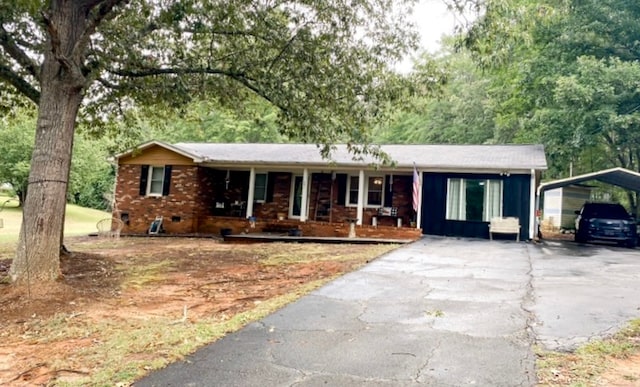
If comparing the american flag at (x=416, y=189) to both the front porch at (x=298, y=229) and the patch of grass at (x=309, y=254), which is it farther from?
the patch of grass at (x=309, y=254)

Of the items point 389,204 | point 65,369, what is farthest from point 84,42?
point 389,204

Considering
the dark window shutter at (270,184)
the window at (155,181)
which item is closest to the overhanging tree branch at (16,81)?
the window at (155,181)

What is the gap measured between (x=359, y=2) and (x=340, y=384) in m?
7.09

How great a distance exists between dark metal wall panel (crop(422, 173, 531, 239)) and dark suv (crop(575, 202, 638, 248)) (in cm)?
222

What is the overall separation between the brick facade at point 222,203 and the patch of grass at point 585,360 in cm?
1177

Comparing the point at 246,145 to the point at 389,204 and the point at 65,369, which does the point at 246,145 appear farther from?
the point at 65,369

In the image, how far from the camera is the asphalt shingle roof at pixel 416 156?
46.8ft

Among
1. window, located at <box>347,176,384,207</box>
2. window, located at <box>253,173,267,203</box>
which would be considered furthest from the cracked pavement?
window, located at <box>253,173,267,203</box>

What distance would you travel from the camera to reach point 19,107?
40.4 feet

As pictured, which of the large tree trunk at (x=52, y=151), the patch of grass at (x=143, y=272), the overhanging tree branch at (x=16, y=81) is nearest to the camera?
the large tree trunk at (x=52, y=151)

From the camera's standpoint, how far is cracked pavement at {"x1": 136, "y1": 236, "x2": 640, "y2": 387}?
3.33 metres

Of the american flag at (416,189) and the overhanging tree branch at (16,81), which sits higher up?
the overhanging tree branch at (16,81)

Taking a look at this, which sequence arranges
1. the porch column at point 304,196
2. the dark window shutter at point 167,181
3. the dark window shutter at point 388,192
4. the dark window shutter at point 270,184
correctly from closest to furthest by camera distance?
the porch column at point 304,196 < the dark window shutter at point 388,192 < the dark window shutter at point 167,181 < the dark window shutter at point 270,184

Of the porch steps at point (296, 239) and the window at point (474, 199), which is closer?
the porch steps at point (296, 239)
